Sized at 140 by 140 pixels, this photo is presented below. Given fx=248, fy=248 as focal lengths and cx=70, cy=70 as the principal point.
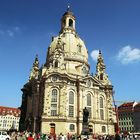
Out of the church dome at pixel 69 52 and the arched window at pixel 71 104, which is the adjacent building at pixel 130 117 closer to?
the church dome at pixel 69 52

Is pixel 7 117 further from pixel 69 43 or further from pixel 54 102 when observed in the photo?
pixel 54 102

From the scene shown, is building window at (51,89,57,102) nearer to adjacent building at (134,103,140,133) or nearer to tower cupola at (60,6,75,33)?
tower cupola at (60,6,75,33)

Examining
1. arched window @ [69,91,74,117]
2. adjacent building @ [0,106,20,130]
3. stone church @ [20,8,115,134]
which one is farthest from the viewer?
adjacent building @ [0,106,20,130]

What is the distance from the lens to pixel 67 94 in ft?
199

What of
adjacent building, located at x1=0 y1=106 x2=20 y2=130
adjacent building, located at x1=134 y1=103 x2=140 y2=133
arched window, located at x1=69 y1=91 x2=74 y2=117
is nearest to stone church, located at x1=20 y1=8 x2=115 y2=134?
arched window, located at x1=69 y1=91 x2=74 y2=117

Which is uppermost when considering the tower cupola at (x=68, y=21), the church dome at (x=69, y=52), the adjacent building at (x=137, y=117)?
the tower cupola at (x=68, y=21)

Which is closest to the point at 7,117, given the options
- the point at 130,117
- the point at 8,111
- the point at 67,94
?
the point at 8,111

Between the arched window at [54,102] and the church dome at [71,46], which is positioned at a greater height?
the church dome at [71,46]

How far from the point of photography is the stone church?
5825 cm

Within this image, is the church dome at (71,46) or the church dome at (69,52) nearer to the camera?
the church dome at (69,52)

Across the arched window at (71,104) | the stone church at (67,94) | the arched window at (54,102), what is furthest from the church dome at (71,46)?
the arched window at (54,102)

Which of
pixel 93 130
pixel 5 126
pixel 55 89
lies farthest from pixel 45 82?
pixel 5 126

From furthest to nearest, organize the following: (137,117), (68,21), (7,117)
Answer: (7,117), (137,117), (68,21)

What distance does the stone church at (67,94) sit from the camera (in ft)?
191
